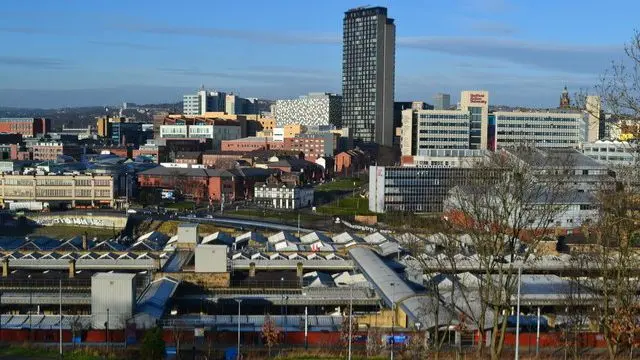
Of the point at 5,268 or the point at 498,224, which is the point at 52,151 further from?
the point at 498,224

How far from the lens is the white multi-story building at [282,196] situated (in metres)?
37.2

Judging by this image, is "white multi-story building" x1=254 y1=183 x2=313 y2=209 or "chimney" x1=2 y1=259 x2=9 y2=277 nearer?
"chimney" x1=2 y1=259 x2=9 y2=277

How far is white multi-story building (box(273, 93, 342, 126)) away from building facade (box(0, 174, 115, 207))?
42.9 m

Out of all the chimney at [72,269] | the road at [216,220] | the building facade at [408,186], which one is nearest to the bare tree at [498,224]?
the chimney at [72,269]

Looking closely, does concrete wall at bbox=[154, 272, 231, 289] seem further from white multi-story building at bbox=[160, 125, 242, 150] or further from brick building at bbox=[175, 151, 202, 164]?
white multi-story building at bbox=[160, 125, 242, 150]

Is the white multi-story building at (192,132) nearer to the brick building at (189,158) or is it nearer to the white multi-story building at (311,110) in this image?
the brick building at (189,158)

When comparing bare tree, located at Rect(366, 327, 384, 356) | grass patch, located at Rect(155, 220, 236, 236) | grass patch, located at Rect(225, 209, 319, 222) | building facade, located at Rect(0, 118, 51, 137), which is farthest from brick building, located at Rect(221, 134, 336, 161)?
bare tree, located at Rect(366, 327, 384, 356)

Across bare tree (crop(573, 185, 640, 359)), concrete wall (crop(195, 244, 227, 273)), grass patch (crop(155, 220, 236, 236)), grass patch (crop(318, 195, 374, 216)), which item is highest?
bare tree (crop(573, 185, 640, 359))

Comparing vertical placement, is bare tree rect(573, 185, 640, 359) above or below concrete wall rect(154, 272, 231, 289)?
above

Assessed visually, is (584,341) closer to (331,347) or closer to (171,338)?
(331,347)

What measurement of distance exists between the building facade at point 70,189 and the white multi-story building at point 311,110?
42.9 m

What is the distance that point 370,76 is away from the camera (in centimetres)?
7194

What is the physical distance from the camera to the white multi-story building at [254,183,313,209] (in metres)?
37.2

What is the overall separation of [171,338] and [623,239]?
688cm
